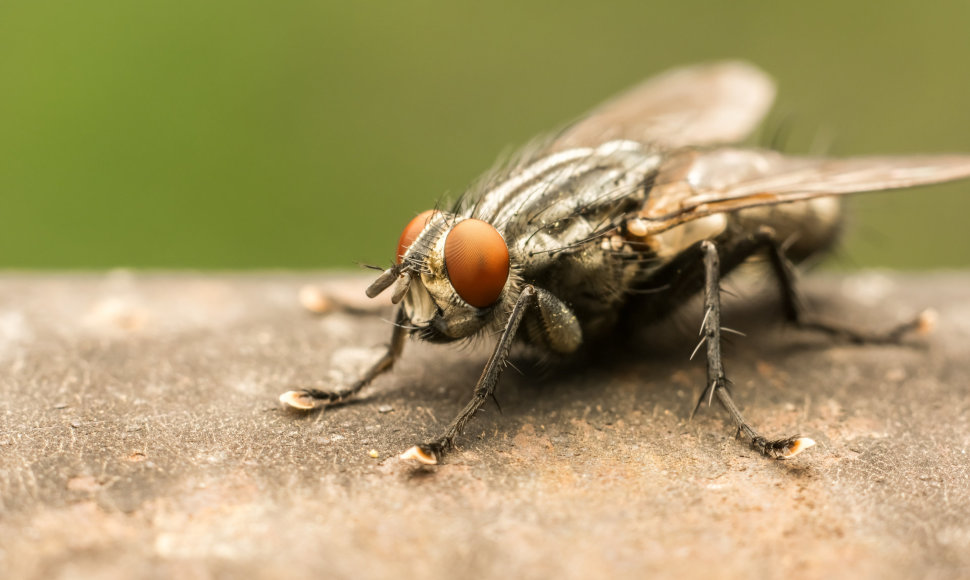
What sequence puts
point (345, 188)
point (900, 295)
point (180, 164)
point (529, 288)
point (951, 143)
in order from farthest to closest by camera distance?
point (951, 143), point (345, 188), point (180, 164), point (900, 295), point (529, 288)

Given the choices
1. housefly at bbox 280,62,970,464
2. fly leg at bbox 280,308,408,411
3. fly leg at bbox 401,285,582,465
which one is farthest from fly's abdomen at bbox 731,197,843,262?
fly leg at bbox 280,308,408,411

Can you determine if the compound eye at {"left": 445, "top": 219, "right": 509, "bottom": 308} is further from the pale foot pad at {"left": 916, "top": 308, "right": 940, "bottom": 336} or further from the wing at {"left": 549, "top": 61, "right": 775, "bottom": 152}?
the pale foot pad at {"left": 916, "top": 308, "right": 940, "bottom": 336}

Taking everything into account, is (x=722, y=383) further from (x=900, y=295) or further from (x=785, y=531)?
(x=900, y=295)

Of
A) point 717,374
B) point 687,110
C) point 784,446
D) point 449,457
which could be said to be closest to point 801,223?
point 687,110

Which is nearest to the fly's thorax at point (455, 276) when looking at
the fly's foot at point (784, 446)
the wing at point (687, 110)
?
the fly's foot at point (784, 446)

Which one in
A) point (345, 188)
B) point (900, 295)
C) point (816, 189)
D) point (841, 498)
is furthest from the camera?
point (345, 188)

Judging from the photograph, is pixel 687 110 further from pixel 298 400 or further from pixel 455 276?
pixel 298 400

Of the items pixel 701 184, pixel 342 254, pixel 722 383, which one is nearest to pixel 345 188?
pixel 342 254
